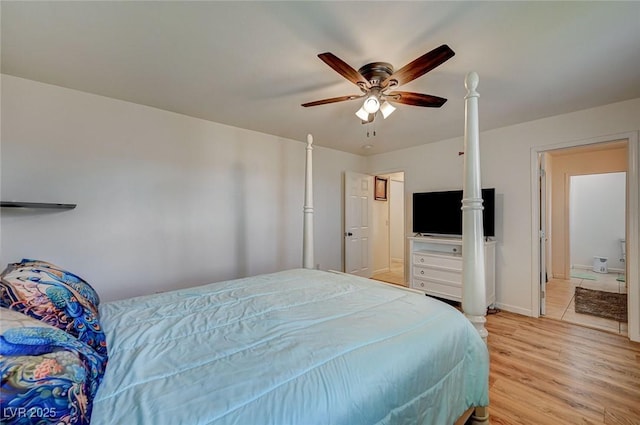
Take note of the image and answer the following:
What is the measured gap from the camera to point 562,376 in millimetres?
2035

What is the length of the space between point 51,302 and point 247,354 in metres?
0.75

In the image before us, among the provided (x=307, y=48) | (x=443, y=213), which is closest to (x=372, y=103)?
(x=307, y=48)

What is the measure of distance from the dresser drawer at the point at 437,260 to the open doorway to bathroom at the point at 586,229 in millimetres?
1391

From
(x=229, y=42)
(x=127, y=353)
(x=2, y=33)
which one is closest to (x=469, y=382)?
(x=127, y=353)

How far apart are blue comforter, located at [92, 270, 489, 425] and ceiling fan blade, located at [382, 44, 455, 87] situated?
1403 millimetres

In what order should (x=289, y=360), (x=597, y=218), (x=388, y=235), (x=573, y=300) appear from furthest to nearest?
(x=388, y=235)
(x=597, y=218)
(x=573, y=300)
(x=289, y=360)

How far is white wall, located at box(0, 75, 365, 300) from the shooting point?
7.44 ft

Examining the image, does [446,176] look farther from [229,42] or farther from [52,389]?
[52,389]

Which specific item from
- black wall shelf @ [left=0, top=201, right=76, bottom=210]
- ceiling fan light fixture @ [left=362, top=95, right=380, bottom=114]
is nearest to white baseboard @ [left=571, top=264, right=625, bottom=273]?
ceiling fan light fixture @ [left=362, top=95, right=380, bottom=114]

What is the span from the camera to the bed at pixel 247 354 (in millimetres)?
697

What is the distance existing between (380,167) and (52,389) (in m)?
4.82

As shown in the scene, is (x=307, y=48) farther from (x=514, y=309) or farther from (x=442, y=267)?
(x=514, y=309)

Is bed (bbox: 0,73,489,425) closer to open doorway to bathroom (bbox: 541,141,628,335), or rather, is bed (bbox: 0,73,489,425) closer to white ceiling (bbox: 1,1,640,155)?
white ceiling (bbox: 1,1,640,155)

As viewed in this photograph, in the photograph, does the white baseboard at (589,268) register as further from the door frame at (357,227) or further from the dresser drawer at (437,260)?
the door frame at (357,227)
